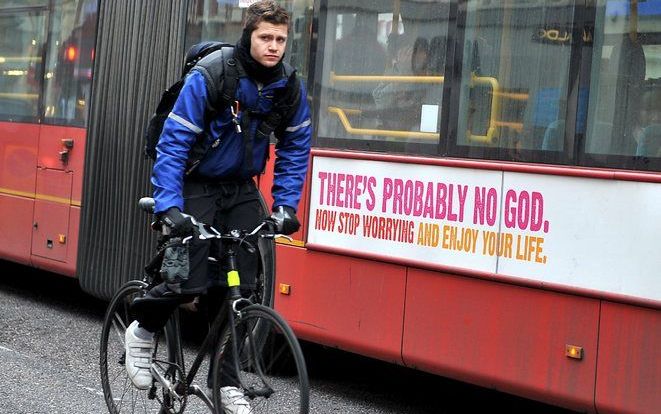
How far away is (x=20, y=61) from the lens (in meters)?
10.3

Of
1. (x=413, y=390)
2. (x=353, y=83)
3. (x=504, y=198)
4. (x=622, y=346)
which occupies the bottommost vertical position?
(x=413, y=390)

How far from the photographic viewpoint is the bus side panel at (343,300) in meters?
6.66

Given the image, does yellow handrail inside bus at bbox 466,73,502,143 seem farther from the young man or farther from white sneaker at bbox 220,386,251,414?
white sneaker at bbox 220,386,251,414

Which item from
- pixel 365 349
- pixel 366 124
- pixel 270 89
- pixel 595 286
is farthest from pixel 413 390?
pixel 270 89

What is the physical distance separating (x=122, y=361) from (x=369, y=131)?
2012 millimetres

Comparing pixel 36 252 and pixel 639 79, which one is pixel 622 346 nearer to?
pixel 639 79

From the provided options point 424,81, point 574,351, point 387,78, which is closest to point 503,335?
point 574,351

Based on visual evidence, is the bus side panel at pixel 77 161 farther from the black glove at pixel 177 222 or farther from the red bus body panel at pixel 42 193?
the black glove at pixel 177 222

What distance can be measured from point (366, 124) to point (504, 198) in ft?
3.96

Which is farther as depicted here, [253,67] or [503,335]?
[503,335]

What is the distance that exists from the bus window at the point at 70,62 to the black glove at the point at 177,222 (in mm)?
4782

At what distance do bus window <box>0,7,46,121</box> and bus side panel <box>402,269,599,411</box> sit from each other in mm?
4568

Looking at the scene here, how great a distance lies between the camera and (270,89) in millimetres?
4973

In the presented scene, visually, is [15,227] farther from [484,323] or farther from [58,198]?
[484,323]
